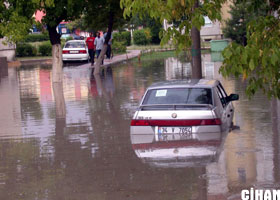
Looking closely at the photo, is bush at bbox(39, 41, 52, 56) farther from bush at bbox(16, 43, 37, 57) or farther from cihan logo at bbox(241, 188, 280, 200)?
cihan logo at bbox(241, 188, 280, 200)

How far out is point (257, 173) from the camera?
29.8 ft

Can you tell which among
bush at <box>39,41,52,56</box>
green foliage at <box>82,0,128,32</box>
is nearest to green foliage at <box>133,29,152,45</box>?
bush at <box>39,41,52,56</box>

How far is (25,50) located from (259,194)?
134ft

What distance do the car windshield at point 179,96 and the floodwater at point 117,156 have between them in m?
0.78

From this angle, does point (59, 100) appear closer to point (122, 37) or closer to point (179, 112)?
point (179, 112)

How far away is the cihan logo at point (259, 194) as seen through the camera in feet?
25.8

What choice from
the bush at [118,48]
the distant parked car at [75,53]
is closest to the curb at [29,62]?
the distant parked car at [75,53]

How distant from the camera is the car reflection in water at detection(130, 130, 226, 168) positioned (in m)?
9.98

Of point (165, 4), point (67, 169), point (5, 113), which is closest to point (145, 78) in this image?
point (5, 113)

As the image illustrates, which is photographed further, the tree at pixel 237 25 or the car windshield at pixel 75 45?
the tree at pixel 237 25

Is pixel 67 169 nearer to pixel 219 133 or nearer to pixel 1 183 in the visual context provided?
pixel 1 183

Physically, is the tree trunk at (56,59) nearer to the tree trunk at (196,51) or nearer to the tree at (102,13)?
the tree at (102,13)

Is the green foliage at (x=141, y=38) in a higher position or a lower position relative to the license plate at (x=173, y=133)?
higher

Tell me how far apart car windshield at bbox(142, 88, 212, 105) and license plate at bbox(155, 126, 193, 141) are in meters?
0.53
